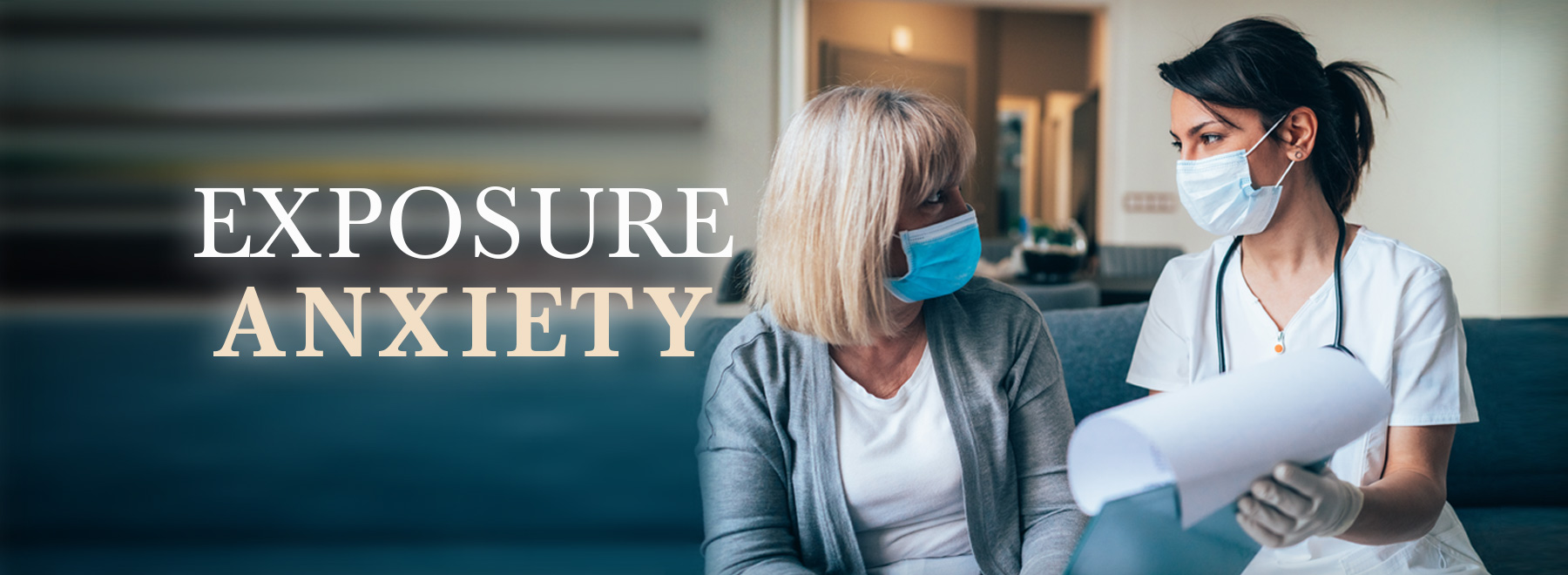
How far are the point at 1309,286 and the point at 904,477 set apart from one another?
50 centimetres

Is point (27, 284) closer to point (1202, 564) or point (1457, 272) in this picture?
point (1202, 564)

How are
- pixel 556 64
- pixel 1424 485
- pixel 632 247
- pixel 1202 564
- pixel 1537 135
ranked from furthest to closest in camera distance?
→ pixel 556 64, pixel 632 247, pixel 1537 135, pixel 1424 485, pixel 1202 564

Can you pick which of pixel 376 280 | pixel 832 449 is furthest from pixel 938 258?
pixel 376 280

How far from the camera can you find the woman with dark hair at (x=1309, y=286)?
98 cm

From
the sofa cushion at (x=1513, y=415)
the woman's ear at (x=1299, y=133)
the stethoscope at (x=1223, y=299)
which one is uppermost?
the woman's ear at (x=1299, y=133)

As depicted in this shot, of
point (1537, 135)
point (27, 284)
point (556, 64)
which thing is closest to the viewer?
point (1537, 135)

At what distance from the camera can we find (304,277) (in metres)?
2.22

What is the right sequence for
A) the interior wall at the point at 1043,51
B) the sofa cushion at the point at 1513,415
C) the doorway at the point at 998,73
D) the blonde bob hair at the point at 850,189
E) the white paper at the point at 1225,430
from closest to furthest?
the white paper at the point at 1225,430 → the blonde bob hair at the point at 850,189 → the sofa cushion at the point at 1513,415 → the doorway at the point at 998,73 → the interior wall at the point at 1043,51

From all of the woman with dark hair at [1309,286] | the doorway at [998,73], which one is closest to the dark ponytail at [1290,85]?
the woman with dark hair at [1309,286]

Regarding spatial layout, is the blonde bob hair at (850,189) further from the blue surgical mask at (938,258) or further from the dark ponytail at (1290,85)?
the dark ponytail at (1290,85)

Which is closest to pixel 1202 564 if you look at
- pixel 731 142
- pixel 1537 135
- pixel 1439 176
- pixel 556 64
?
pixel 1537 135

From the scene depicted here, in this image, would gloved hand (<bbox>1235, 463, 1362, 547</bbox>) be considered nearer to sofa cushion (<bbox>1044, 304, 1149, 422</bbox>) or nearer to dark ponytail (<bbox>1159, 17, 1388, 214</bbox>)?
dark ponytail (<bbox>1159, 17, 1388, 214</bbox>)

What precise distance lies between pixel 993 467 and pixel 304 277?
1.81 m

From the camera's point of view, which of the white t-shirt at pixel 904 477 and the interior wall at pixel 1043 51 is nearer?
the white t-shirt at pixel 904 477
